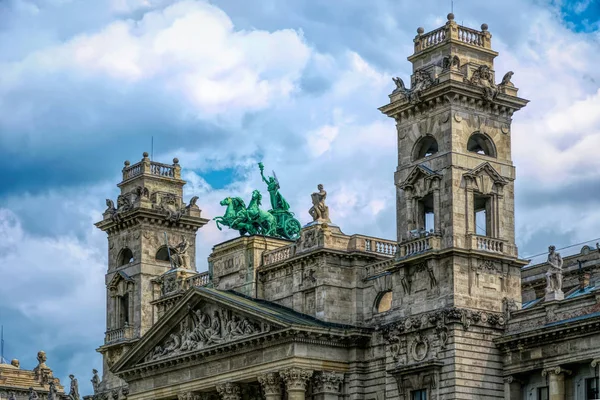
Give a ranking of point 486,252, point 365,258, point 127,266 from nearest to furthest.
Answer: point 486,252, point 365,258, point 127,266

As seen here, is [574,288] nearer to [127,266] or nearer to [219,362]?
[219,362]

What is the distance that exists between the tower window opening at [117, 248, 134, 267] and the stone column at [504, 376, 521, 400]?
36.5m

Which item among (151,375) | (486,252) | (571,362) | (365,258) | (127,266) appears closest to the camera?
(571,362)

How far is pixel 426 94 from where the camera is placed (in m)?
78.6

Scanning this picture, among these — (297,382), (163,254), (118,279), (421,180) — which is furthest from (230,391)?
(118,279)

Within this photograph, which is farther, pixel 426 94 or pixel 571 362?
pixel 426 94

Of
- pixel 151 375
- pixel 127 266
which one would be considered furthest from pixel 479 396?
pixel 127 266

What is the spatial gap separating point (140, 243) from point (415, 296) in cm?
2959

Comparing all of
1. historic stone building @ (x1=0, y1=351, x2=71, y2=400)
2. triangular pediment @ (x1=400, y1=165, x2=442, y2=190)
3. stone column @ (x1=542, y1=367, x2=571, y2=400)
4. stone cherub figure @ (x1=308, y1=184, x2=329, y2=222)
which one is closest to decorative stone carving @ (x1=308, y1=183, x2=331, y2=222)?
stone cherub figure @ (x1=308, y1=184, x2=329, y2=222)

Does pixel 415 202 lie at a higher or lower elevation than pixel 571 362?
higher

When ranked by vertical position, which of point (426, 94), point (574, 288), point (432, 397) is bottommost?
point (432, 397)

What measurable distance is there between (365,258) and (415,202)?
19.1ft

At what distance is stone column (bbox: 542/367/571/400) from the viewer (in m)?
71.9

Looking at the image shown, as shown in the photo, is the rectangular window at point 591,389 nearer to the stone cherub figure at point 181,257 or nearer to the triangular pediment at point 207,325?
the triangular pediment at point 207,325
